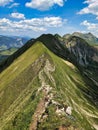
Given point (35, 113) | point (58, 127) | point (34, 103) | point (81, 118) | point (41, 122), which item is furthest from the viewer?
point (81, 118)

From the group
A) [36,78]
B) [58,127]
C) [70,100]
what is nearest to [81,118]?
[70,100]

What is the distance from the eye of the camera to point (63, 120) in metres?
47.8

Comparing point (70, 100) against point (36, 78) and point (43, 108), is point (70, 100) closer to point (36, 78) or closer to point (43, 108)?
point (36, 78)

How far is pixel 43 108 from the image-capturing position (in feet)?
180

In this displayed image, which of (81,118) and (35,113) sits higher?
(35,113)

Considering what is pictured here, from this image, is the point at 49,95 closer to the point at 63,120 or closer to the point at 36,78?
the point at 63,120

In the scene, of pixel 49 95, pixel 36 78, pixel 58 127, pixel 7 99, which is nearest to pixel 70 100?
pixel 36 78

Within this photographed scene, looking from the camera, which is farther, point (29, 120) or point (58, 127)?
point (29, 120)

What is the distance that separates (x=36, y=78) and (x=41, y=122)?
143m

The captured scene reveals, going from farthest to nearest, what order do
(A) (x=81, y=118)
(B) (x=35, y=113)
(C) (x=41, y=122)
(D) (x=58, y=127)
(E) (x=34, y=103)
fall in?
1. (A) (x=81, y=118)
2. (E) (x=34, y=103)
3. (B) (x=35, y=113)
4. (C) (x=41, y=122)
5. (D) (x=58, y=127)

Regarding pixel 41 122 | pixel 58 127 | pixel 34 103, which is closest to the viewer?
pixel 58 127

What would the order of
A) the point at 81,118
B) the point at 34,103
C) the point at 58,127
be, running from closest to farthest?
1. the point at 58,127
2. the point at 34,103
3. the point at 81,118

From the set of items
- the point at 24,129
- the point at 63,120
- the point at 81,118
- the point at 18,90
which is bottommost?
the point at 81,118

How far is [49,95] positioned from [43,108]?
196 inches
